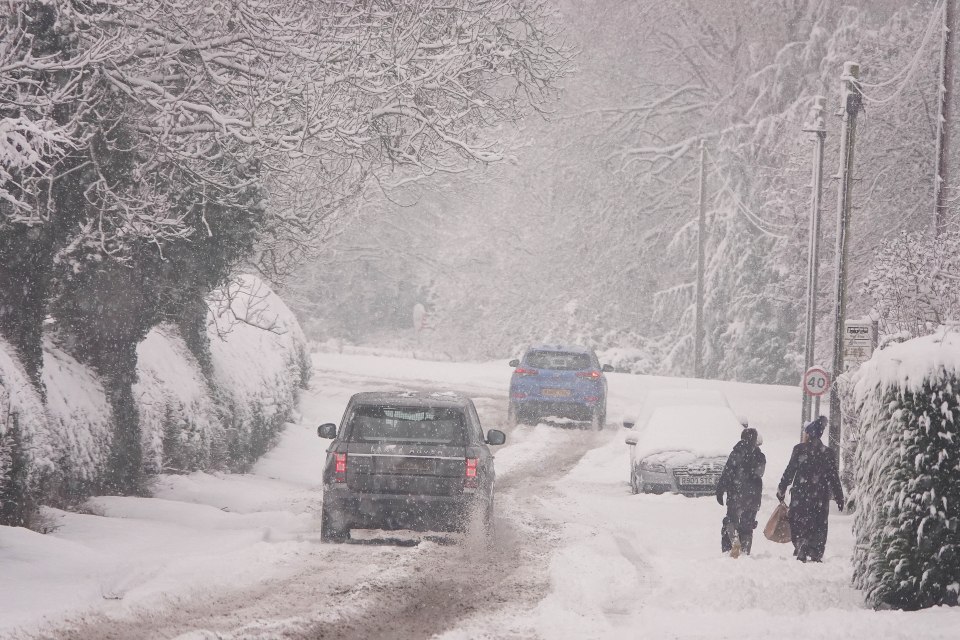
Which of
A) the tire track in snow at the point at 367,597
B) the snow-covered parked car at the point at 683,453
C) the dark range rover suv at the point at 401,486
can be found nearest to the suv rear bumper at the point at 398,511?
the dark range rover suv at the point at 401,486

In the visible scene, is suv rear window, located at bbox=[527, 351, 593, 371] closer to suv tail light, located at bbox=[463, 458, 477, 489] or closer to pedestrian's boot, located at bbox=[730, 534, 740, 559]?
pedestrian's boot, located at bbox=[730, 534, 740, 559]

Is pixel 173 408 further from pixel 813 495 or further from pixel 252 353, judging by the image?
pixel 813 495

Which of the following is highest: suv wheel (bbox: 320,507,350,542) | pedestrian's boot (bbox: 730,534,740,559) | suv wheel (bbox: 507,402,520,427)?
suv wheel (bbox: 507,402,520,427)

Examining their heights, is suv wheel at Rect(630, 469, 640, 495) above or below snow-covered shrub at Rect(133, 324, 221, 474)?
below

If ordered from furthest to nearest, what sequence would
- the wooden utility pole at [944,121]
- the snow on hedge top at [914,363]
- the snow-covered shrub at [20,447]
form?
the wooden utility pole at [944,121], the snow-covered shrub at [20,447], the snow on hedge top at [914,363]

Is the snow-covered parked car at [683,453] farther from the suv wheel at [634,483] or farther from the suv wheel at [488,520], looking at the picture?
the suv wheel at [488,520]

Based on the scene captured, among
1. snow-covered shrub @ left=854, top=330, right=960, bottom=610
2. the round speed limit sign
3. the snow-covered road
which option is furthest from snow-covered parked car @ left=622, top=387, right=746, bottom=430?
snow-covered shrub @ left=854, top=330, right=960, bottom=610

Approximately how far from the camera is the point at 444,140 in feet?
45.7

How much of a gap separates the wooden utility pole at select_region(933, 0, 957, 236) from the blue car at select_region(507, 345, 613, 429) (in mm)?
7755

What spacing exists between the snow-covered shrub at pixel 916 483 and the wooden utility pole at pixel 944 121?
13.5 meters

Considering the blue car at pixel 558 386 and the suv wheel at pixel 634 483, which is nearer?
the suv wheel at pixel 634 483

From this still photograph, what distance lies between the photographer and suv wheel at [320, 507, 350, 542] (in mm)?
11633

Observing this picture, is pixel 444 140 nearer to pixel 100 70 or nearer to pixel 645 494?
pixel 100 70

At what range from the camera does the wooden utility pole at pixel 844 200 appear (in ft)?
64.9
